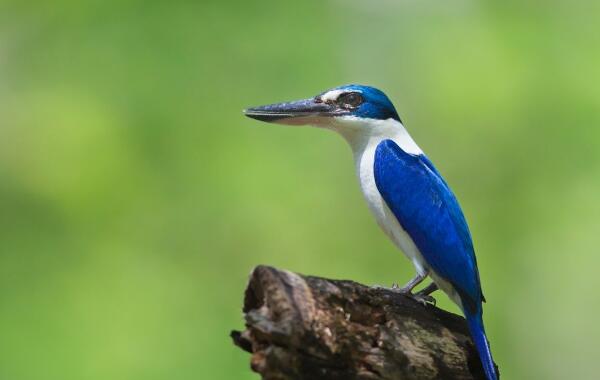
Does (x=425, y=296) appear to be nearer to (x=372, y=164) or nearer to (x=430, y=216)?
(x=430, y=216)

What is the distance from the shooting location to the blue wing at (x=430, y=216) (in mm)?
5379

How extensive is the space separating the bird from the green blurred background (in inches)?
132

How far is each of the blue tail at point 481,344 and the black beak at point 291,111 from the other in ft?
4.98

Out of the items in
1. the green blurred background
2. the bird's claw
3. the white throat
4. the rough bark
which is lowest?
the rough bark

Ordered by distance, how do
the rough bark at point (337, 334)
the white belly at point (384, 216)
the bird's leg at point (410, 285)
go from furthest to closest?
the white belly at point (384, 216) → the bird's leg at point (410, 285) → the rough bark at point (337, 334)

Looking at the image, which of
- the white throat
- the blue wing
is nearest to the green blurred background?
the white throat

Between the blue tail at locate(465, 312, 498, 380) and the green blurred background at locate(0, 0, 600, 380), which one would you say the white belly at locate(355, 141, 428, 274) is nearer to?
the blue tail at locate(465, 312, 498, 380)

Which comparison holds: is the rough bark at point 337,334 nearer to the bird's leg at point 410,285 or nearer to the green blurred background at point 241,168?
the bird's leg at point 410,285

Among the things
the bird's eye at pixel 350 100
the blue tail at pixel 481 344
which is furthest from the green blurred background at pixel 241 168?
the blue tail at pixel 481 344

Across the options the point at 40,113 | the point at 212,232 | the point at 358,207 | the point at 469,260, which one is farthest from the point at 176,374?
the point at 469,260

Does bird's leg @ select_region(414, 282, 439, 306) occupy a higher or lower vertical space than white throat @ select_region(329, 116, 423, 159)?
lower

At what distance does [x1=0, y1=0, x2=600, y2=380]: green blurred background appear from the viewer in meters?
9.15

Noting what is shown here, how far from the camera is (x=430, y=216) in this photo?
553cm

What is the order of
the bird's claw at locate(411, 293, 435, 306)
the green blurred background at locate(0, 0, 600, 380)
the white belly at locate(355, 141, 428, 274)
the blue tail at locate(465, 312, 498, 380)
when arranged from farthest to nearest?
the green blurred background at locate(0, 0, 600, 380) → the white belly at locate(355, 141, 428, 274) → the bird's claw at locate(411, 293, 435, 306) → the blue tail at locate(465, 312, 498, 380)
